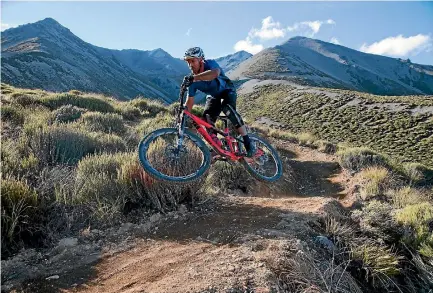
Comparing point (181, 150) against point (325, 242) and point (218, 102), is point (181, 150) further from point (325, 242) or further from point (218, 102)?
point (325, 242)

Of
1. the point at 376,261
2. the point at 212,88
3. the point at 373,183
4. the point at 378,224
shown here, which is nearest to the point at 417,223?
the point at 378,224

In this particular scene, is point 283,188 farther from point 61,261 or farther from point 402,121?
point 402,121

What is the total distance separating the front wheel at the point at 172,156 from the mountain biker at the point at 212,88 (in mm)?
466

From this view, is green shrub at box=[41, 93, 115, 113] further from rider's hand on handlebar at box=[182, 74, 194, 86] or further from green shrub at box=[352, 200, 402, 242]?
green shrub at box=[352, 200, 402, 242]

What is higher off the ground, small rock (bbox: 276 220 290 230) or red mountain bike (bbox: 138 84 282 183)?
red mountain bike (bbox: 138 84 282 183)

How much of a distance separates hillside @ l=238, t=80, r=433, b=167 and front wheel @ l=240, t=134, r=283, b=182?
21650 millimetres

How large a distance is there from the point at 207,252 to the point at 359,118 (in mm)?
47445

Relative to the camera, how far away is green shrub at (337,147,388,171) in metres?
16.2

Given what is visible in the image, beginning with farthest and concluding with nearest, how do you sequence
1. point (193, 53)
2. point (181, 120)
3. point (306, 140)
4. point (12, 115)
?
1. point (306, 140)
2. point (12, 115)
3. point (181, 120)
4. point (193, 53)

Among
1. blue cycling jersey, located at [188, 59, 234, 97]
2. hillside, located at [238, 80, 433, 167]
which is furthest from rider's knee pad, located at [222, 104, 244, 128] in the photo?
hillside, located at [238, 80, 433, 167]

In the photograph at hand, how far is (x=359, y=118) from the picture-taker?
160 feet

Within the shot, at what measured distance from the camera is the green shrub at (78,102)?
60.2 feet

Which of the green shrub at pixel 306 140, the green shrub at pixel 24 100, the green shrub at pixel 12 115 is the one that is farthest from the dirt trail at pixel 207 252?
the green shrub at pixel 306 140

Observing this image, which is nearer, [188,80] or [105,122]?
[188,80]
